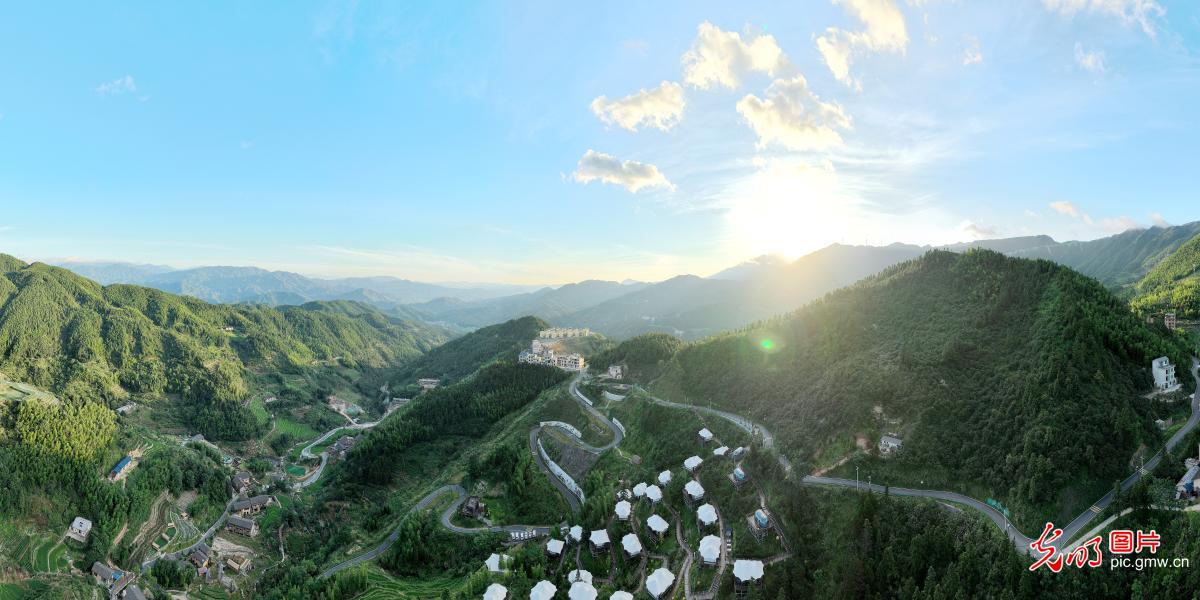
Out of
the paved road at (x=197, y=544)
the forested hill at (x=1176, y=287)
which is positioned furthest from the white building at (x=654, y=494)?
the forested hill at (x=1176, y=287)

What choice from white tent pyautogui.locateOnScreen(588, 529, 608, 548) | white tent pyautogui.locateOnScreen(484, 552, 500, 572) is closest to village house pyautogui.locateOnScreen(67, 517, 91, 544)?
white tent pyautogui.locateOnScreen(484, 552, 500, 572)

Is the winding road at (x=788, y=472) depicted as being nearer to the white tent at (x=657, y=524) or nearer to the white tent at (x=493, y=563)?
the white tent at (x=657, y=524)

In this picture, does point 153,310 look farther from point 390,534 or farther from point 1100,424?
point 1100,424

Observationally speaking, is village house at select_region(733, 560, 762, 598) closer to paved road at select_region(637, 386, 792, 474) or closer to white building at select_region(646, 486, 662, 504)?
paved road at select_region(637, 386, 792, 474)

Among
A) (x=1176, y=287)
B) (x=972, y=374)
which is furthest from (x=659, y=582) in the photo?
(x=1176, y=287)

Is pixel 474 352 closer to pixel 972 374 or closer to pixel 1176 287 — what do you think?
pixel 972 374

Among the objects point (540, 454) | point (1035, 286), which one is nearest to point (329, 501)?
point (540, 454)
